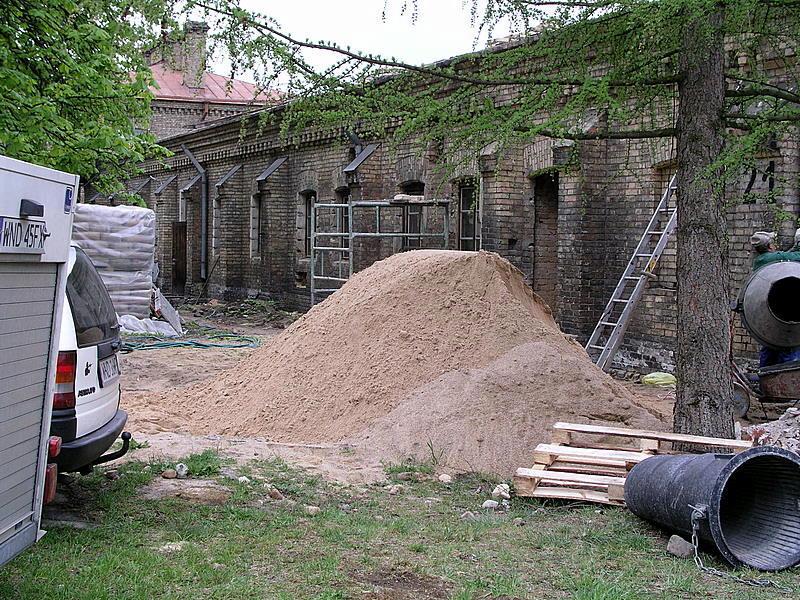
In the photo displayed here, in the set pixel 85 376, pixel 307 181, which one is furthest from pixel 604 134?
pixel 307 181

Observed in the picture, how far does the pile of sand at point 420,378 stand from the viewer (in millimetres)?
8438

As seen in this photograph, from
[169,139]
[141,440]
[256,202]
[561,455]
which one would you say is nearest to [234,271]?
[256,202]

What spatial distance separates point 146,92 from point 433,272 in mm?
4869

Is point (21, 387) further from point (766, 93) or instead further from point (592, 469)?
point (766, 93)

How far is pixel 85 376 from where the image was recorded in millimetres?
5543

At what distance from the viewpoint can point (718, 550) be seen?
5.22 meters

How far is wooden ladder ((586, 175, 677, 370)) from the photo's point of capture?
11914 mm

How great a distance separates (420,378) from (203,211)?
20974 mm

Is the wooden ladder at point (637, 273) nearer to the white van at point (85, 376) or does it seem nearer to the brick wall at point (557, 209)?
the brick wall at point (557, 209)

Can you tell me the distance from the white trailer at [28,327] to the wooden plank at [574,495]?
349 cm

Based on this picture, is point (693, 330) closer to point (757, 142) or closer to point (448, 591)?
point (757, 142)

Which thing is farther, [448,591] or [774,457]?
[774,457]

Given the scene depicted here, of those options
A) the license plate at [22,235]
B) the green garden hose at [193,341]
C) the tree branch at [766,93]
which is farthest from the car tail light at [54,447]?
the green garden hose at [193,341]

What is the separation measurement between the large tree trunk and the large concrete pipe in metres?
2.97
